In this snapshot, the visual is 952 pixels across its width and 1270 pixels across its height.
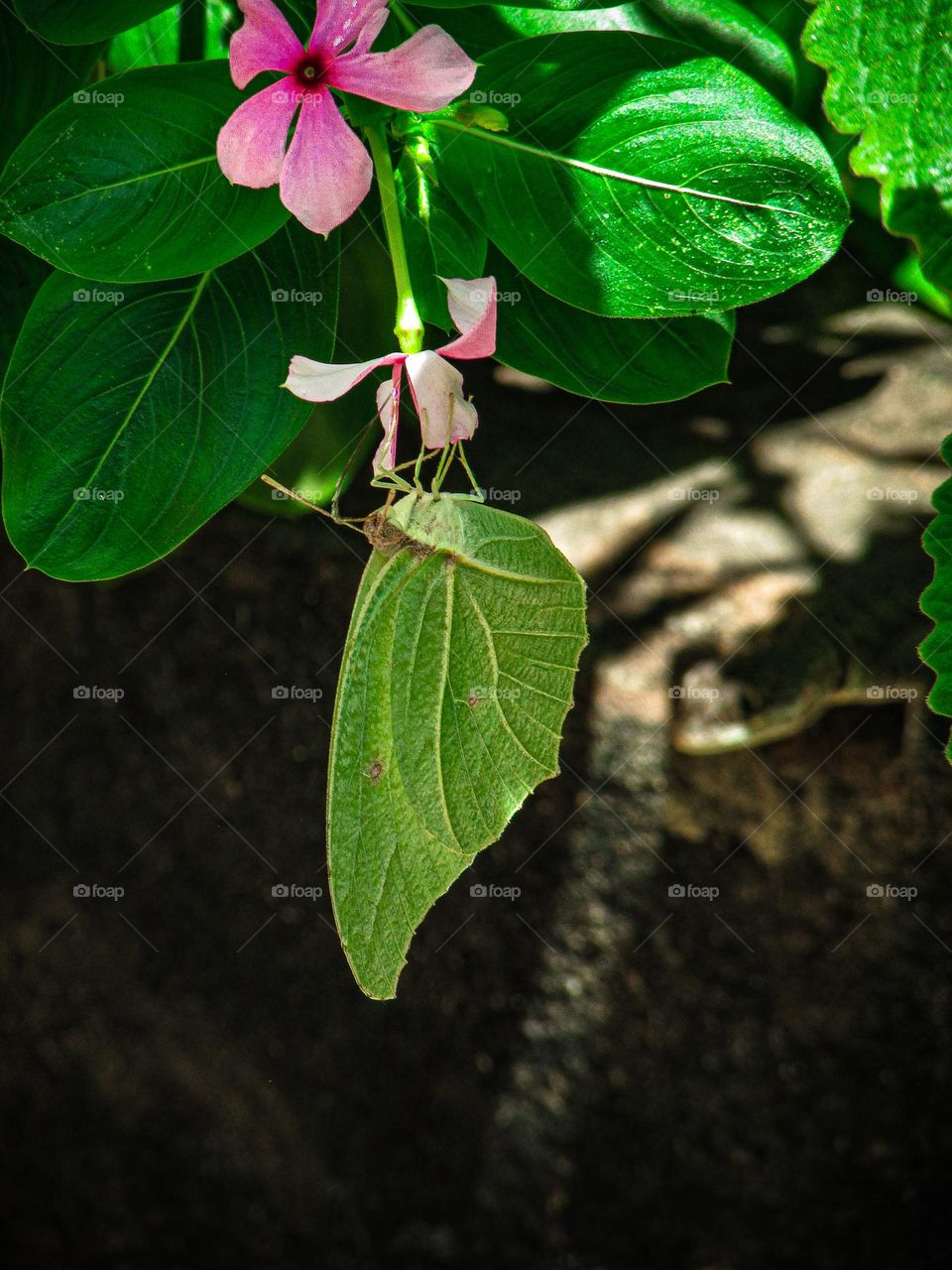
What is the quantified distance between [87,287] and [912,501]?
1677 millimetres

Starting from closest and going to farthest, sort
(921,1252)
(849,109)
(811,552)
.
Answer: (849,109) → (921,1252) → (811,552)

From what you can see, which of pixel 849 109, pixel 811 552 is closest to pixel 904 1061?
pixel 811 552

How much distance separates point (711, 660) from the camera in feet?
6.98

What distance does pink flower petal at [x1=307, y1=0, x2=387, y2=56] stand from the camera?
737 millimetres

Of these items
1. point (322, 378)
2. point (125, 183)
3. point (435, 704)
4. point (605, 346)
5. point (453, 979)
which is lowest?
point (453, 979)

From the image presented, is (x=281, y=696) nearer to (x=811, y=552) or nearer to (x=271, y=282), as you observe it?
(x=811, y=552)

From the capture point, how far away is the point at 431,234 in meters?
0.87

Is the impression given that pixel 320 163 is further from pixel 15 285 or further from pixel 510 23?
pixel 15 285

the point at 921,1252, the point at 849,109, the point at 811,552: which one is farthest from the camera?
the point at 811,552

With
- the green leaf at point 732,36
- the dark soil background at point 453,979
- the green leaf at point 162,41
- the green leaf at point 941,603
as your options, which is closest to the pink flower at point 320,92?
the green leaf at point 162,41

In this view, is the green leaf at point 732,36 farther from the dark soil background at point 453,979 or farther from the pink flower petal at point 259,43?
the dark soil background at point 453,979

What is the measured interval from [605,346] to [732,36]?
11.2 inches

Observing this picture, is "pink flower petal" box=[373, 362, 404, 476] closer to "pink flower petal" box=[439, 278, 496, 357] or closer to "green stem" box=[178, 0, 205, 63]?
"pink flower petal" box=[439, 278, 496, 357]

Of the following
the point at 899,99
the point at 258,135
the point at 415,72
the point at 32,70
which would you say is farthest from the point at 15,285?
the point at 899,99
